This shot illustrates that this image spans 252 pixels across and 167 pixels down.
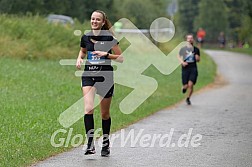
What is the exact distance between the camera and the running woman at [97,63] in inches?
390

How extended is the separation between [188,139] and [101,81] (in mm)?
3050

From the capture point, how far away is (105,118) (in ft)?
34.1

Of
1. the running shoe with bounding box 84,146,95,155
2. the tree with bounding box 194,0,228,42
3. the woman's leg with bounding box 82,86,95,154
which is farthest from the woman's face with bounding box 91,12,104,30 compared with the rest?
the tree with bounding box 194,0,228,42

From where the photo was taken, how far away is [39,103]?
1552cm

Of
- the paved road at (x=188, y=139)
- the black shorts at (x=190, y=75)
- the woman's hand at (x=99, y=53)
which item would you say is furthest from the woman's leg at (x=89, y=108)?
the black shorts at (x=190, y=75)

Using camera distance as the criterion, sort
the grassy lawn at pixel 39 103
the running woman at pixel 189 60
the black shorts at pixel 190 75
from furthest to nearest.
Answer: the black shorts at pixel 190 75 → the running woman at pixel 189 60 → the grassy lawn at pixel 39 103

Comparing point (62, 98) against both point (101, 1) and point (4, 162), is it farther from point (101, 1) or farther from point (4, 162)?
point (101, 1)

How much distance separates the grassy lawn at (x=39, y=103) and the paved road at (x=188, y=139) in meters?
0.40

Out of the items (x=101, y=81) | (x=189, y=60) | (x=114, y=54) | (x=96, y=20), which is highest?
(x=96, y=20)

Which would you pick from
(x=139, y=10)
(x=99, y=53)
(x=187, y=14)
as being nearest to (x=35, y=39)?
(x=99, y=53)

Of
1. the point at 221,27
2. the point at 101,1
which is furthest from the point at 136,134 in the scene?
the point at 221,27

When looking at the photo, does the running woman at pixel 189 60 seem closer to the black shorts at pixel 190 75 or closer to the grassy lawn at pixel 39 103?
the black shorts at pixel 190 75

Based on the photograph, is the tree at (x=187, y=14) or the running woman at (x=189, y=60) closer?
the running woman at (x=189, y=60)

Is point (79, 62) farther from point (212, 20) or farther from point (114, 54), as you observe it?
point (212, 20)
